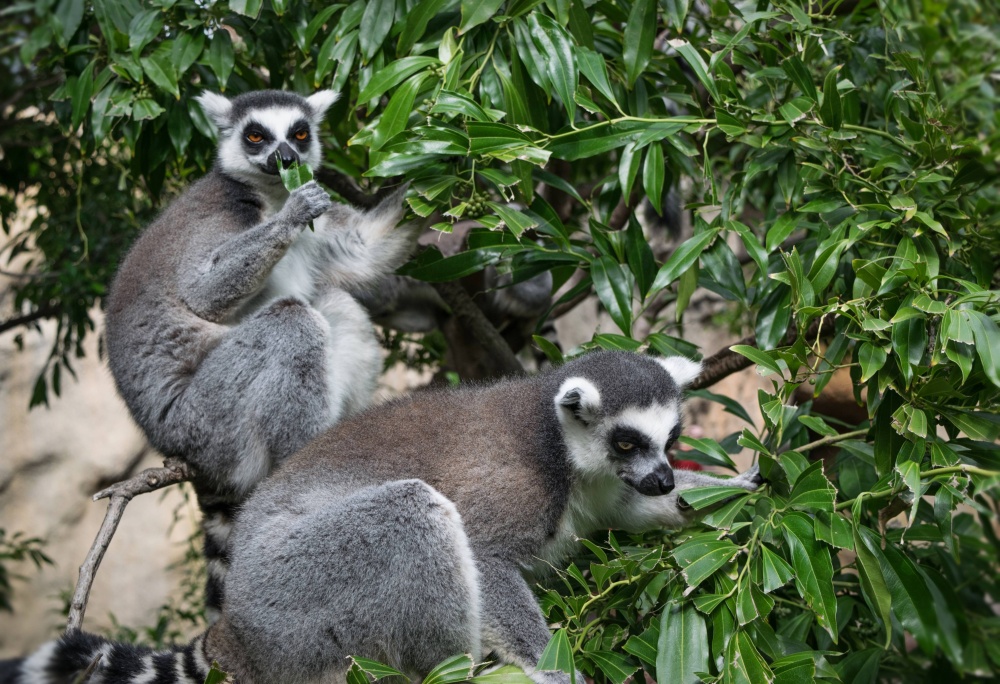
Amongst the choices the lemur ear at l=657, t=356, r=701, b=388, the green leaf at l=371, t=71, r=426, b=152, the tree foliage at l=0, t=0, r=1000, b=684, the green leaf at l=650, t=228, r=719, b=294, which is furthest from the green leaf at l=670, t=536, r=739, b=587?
the green leaf at l=371, t=71, r=426, b=152

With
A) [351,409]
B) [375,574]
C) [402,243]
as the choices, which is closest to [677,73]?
[402,243]

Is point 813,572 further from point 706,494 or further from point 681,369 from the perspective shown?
point 681,369

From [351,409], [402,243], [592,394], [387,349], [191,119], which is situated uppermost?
[191,119]

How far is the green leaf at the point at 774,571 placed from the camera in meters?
2.31

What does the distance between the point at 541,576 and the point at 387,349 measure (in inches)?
107

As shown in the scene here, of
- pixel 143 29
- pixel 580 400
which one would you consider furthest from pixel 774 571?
pixel 143 29

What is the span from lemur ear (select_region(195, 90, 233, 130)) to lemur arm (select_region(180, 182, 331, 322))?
22.5 inches

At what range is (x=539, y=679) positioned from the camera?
104 inches

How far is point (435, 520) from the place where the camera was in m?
2.69

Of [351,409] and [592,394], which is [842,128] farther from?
[351,409]

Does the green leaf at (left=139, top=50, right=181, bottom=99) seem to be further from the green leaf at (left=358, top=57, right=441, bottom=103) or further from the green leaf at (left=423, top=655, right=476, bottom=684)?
the green leaf at (left=423, top=655, right=476, bottom=684)

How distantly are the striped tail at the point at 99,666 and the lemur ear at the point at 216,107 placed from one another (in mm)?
2171

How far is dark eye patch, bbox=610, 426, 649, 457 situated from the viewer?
2.90 metres

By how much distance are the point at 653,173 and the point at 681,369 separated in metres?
0.72
